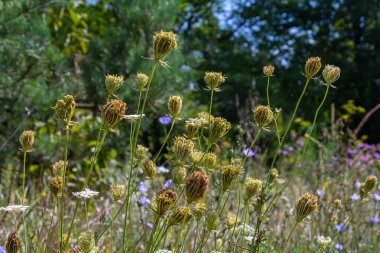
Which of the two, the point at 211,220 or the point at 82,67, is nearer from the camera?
the point at 211,220

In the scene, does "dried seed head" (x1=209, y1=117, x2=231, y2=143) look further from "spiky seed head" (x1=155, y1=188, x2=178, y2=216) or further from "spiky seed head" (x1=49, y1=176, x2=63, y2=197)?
"spiky seed head" (x1=49, y1=176, x2=63, y2=197)

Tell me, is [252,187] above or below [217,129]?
below

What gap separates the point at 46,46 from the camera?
342 centimetres

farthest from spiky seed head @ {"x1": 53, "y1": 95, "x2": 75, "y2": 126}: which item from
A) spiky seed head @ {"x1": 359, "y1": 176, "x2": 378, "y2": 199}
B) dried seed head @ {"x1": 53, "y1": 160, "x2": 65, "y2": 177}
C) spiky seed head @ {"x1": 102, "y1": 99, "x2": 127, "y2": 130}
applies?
spiky seed head @ {"x1": 359, "y1": 176, "x2": 378, "y2": 199}

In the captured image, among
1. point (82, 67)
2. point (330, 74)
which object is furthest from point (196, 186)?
point (82, 67)

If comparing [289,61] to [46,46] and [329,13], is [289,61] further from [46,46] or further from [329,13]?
[46,46]

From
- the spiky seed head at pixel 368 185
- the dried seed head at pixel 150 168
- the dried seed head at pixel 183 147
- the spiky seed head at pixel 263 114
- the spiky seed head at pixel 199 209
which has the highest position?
the spiky seed head at pixel 263 114

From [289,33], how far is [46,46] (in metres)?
9.39

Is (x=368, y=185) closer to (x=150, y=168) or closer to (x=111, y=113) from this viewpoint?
(x=150, y=168)

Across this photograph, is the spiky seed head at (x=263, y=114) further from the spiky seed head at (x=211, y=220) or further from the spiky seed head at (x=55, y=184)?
the spiky seed head at (x=55, y=184)

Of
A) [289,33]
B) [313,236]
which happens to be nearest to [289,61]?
[289,33]

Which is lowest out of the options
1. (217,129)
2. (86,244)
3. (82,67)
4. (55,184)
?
(86,244)

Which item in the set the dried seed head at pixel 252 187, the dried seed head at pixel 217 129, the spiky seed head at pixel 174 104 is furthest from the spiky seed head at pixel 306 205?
the spiky seed head at pixel 174 104

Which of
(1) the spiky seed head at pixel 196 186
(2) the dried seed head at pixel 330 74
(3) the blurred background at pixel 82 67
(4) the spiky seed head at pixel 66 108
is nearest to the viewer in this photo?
(1) the spiky seed head at pixel 196 186
